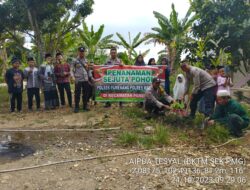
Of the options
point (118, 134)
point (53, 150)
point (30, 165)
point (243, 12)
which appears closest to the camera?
point (30, 165)

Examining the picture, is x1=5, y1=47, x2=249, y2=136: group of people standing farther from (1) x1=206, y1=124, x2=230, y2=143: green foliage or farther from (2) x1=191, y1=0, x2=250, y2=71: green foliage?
(2) x1=191, y1=0, x2=250, y2=71: green foliage

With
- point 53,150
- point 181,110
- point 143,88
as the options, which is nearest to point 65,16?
point 143,88

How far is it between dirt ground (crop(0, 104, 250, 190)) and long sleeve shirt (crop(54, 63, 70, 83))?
245 centimetres

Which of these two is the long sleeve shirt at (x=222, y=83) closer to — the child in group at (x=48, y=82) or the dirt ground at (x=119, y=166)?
the dirt ground at (x=119, y=166)

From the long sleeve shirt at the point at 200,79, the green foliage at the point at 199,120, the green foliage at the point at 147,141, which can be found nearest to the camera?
the green foliage at the point at 147,141

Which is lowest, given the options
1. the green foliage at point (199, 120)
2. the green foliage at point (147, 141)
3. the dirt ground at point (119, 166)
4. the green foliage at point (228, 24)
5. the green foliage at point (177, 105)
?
the dirt ground at point (119, 166)

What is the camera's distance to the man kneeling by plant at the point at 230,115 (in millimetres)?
6184

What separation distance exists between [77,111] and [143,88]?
5.77 feet

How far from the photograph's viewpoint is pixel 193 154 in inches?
215

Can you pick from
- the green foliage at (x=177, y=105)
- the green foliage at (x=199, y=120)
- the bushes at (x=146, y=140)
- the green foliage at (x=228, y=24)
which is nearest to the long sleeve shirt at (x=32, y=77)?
the green foliage at (x=177, y=105)

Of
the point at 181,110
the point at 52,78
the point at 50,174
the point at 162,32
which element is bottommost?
the point at 50,174

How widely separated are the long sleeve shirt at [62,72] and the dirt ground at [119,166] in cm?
245

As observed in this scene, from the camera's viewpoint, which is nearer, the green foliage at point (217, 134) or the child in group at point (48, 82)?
the green foliage at point (217, 134)

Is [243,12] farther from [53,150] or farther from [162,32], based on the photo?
[53,150]
